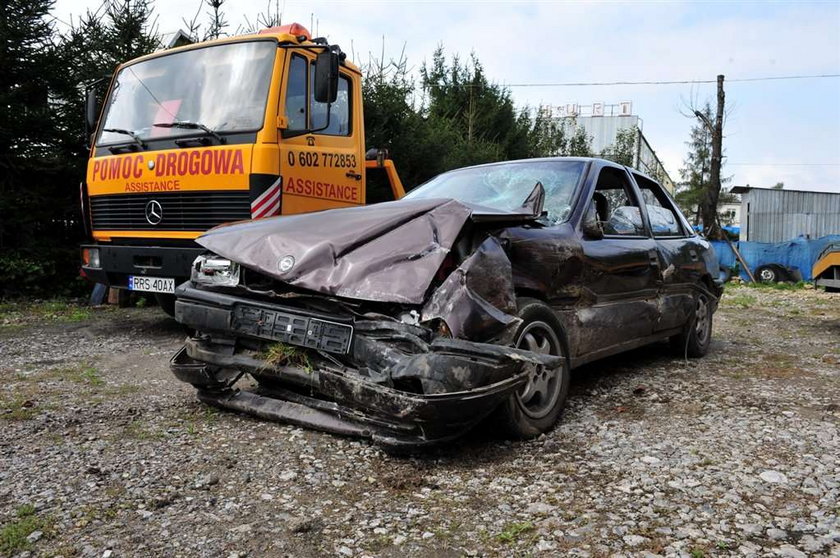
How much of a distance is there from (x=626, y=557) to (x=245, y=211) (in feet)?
13.7

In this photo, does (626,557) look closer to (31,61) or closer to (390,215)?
(390,215)

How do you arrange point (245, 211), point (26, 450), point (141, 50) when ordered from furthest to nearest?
point (141, 50) < point (245, 211) < point (26, 450)

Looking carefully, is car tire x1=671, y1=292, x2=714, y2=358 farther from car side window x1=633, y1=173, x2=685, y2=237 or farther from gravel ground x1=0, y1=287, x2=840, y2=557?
gravel ground x1=0, y1=287, x2=840, y2=557

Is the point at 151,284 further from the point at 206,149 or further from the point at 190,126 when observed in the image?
the point at 190,126

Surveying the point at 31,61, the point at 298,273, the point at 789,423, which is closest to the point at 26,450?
the point at 298,273

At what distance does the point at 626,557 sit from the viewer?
2129 millimetres

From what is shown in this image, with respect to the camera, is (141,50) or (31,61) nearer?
(31,61)

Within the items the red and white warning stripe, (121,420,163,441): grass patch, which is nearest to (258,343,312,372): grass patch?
(121,420,163,441): grass patch

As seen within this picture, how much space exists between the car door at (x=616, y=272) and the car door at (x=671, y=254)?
0.18 meters

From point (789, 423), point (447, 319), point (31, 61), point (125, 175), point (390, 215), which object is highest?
point (31, 61)

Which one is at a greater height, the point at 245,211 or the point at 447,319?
the point at 245,211

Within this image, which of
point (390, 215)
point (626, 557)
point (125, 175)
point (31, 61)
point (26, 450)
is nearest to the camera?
point (626, 557)

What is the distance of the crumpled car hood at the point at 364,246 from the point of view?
2.96 metres

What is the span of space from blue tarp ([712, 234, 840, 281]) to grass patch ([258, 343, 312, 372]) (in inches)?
754
